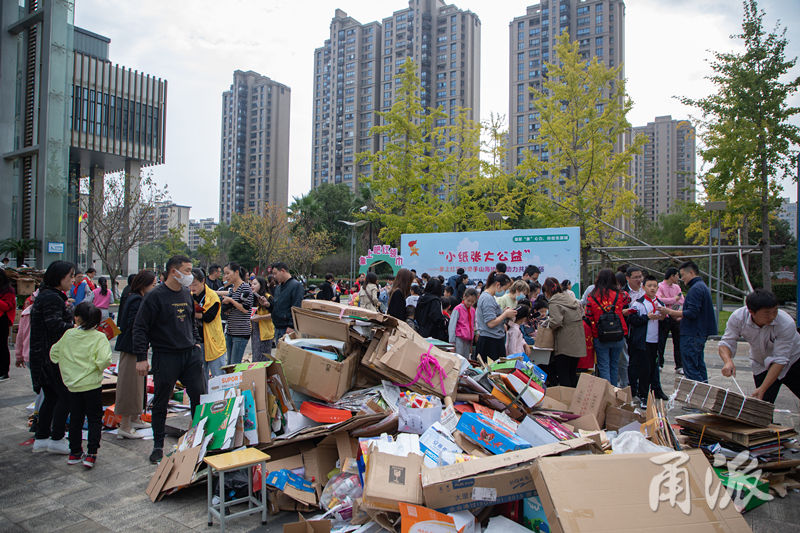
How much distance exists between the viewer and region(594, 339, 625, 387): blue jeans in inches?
237

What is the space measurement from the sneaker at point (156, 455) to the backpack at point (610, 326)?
16.4 feet

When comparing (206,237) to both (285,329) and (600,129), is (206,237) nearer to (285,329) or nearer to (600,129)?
(600,129)

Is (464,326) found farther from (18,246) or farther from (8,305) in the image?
(18,246)

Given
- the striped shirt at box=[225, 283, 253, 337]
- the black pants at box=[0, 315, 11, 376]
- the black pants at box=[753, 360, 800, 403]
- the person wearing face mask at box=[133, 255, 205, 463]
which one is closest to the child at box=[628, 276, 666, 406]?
the black pants at box=[753, 360, 800, 403]

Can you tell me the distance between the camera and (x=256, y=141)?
10131cm

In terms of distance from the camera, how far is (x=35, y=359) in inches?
180

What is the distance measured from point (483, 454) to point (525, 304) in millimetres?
3658

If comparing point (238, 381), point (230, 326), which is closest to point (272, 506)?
point (238, 381)

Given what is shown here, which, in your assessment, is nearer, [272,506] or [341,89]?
[272,506]

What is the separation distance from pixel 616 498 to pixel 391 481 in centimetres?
126

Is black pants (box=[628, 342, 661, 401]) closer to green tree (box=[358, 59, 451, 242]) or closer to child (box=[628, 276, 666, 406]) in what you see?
child (box=[628, 276, 666, 406])

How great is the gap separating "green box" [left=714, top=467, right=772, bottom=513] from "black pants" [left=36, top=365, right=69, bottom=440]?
5408 mm

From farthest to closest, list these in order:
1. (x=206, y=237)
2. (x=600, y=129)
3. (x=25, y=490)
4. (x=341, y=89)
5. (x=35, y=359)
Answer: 1. (x=341, y=89)
2. (x=206, y=237)
3. (x=600, y=129)
4. (x=35, y=359)
5. (x=25, y=490)

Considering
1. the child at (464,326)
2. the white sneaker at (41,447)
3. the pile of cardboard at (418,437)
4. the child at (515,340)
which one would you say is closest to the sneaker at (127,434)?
the white sneaker at (41,447)
